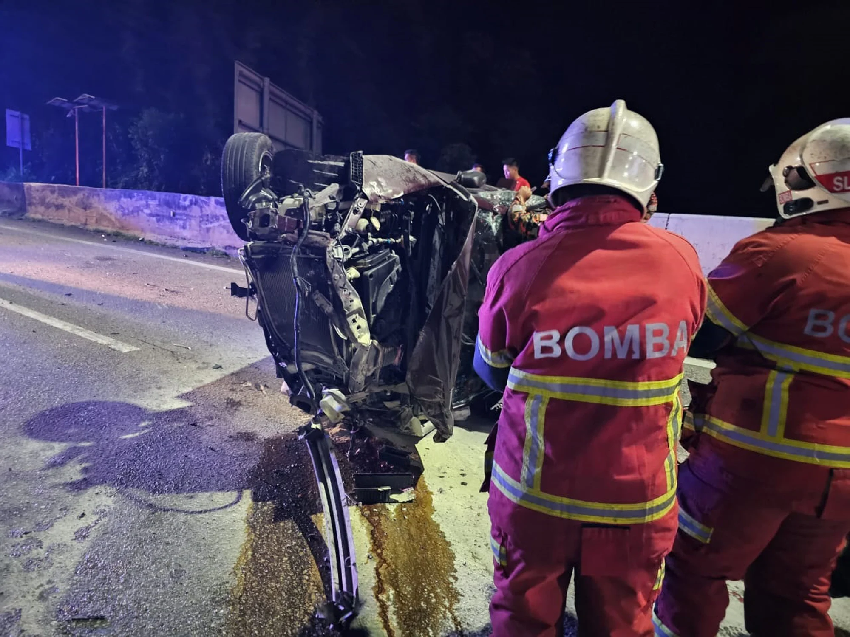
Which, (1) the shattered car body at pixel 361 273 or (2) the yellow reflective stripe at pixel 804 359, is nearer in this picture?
(2) the yellow reflective stripe at pixel 804 359

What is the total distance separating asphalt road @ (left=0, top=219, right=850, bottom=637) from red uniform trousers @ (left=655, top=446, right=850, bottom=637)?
1.90 ft

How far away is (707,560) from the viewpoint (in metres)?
1.77

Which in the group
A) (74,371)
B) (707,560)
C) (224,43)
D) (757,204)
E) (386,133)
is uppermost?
(224,43)

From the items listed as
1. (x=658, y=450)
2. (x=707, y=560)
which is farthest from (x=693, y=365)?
(x=658, y=450)

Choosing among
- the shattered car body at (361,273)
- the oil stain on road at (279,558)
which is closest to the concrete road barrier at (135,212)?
the shattered car body at (361,273)

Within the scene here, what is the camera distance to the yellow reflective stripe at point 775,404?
1.66m

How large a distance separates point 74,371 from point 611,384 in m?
4.45

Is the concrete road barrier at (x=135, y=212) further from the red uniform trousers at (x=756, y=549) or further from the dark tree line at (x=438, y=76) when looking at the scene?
the red uniform trousers at (x=756, y=549)

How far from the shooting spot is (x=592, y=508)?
137cm

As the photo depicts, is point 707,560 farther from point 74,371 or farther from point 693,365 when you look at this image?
point 74,371

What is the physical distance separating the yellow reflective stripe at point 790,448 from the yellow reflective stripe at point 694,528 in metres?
0.30

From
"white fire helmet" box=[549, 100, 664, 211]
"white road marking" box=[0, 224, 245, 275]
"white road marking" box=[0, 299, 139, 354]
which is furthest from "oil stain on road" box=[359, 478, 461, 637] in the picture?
"white road marking" box=[0, 224, 245, 275]

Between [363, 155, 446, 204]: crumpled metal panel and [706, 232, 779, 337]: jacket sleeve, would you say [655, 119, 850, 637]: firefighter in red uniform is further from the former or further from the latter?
[363, 155, 446, 204]: crumpled metal panel

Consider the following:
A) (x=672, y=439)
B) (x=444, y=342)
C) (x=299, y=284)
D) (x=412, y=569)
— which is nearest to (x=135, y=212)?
(x=299, y=284)
